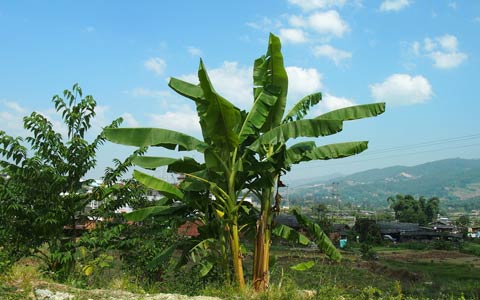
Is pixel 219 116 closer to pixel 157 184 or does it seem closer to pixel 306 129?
pixel 306 129

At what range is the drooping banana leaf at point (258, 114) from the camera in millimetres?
8344

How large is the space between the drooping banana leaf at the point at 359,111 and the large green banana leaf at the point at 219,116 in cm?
179

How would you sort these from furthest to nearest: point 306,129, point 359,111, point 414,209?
point 414,209, point 359,111, point 306,129

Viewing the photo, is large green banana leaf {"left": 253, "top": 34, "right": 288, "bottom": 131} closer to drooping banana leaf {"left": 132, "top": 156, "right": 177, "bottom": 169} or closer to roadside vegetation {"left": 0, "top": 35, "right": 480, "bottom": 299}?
roadside vegetation {"left": 0, "top": 35, "right": 480, "bottom": 299}

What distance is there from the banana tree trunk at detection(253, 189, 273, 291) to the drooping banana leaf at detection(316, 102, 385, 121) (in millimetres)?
1903

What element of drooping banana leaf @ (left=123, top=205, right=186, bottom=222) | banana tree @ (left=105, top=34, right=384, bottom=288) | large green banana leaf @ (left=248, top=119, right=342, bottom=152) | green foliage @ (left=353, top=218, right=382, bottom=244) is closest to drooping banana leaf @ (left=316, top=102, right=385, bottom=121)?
banana tree @ (left=105, top=34, right=384, bottom=288)

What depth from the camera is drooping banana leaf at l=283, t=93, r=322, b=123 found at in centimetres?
940

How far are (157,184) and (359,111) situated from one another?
392cm

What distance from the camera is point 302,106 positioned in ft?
31.4

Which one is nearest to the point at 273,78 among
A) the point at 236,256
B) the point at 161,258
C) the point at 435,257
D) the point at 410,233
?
the point at 236,256

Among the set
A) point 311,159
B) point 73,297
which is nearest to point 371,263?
point 311,159

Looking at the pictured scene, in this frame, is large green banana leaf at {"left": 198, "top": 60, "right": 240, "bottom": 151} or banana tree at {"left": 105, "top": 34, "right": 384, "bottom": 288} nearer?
large green banana leaf at {"left": 198, "top": 60, "right": 240, "bottom": 151}

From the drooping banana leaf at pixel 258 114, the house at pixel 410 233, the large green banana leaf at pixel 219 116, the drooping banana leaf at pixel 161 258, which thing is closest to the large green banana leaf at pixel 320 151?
the drooping banana leaf at pixel 258 114

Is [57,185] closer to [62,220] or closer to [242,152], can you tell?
[62,220]
